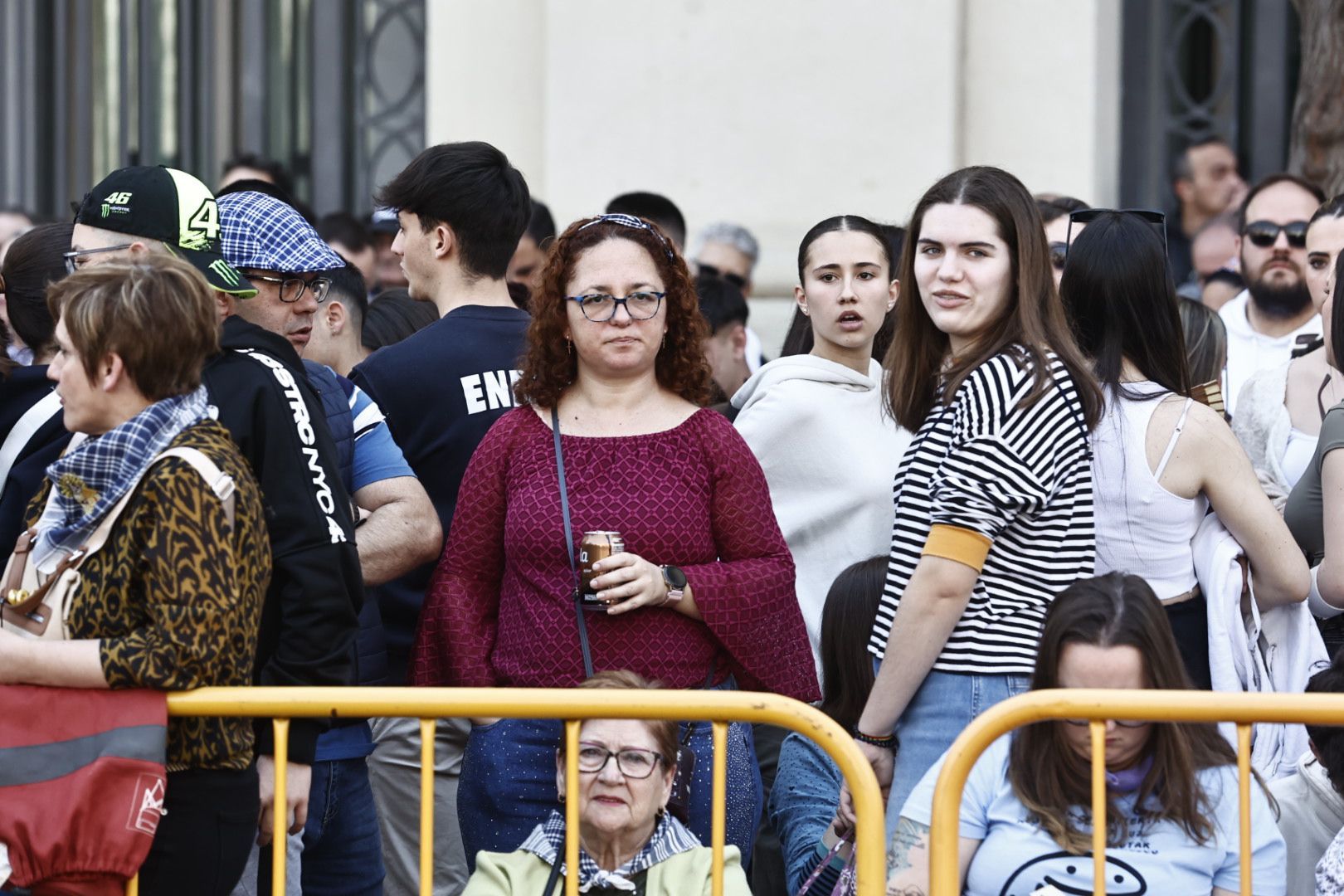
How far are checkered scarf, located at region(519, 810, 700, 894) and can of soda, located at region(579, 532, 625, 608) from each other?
1.57 ft

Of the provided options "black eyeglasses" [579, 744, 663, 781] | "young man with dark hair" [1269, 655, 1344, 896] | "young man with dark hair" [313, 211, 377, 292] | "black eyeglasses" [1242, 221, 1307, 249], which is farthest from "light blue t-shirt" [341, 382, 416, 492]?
"young man with dark hair" [313, 211, 377, 292]

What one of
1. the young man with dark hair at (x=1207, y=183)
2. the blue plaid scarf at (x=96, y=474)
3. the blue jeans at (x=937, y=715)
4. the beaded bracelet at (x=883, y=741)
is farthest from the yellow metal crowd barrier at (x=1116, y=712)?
the young man with dark hair at (x=1207, y=183)

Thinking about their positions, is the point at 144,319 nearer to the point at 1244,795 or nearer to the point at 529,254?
the point at 1244,795

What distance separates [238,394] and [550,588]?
0.79m

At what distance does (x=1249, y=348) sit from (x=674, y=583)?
10.9 ft

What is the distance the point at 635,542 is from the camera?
12.5ft

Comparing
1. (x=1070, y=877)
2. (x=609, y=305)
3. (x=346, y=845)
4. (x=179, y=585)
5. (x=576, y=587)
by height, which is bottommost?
(x=346, y=845)

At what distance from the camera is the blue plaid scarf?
3117 millimetres

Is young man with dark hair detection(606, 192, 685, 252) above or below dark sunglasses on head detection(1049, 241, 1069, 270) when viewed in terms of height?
above

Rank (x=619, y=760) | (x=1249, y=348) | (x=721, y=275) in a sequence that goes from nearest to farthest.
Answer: (x=619, y=760) → (x=1249, y=348) → (x=721, y=275)

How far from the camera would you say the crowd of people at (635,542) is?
3203 mm

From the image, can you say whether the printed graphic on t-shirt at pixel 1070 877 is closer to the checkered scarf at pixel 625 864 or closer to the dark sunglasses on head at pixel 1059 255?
the checkered scarf at pixel 625 864

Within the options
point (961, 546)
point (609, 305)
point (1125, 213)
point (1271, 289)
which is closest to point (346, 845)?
point (609, 305)

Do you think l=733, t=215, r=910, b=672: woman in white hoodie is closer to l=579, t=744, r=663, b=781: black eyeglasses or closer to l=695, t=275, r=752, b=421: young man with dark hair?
l=579, t=744, r=663, b=781: black eyeglasses
